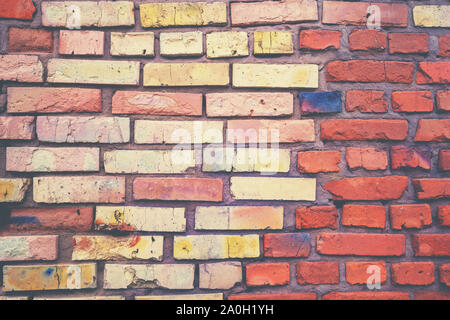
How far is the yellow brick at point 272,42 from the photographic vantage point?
2.95 feet

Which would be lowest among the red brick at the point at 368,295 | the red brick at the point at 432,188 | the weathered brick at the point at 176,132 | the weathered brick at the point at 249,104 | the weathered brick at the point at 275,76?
the red brick at the point at 368,295

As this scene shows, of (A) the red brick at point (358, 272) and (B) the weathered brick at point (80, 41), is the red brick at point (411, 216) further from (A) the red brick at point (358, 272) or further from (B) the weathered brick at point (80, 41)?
(B) the weathered brick at point (80, 41)

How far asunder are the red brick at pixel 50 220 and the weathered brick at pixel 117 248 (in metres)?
0.04

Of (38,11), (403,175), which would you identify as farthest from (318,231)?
(38,11)

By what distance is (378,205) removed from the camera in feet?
2.96

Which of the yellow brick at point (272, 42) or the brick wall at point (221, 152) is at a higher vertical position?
the yellow brick at point (272, 42)

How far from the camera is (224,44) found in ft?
2.94

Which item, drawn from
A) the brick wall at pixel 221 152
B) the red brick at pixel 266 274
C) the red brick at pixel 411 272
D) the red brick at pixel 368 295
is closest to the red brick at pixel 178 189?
the brick wall at pixel 221 152

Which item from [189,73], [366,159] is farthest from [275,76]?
[366,159]

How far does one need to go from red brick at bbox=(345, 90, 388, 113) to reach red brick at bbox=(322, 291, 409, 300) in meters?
0.53

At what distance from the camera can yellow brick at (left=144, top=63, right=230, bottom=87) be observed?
894 millimetres

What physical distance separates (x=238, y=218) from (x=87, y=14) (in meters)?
0.73

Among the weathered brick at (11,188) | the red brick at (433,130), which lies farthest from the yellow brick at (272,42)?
the weathered brick at (11,188)
